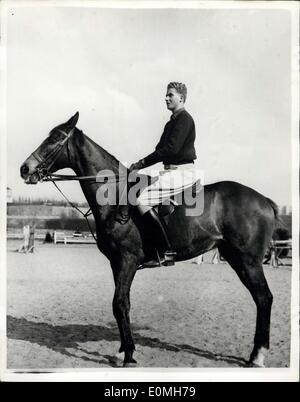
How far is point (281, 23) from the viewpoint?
7285 millimetres

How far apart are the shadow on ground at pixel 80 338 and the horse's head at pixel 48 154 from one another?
2.63 meters

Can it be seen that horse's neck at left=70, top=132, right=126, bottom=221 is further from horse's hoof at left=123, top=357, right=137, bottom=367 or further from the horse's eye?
horse's hoof at left=123, top=357, right=137, bottom=367

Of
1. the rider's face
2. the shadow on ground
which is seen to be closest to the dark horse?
the shadow on ground

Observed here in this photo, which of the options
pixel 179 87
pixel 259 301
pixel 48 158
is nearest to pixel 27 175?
pixel 48 158

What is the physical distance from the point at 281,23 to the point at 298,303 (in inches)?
171

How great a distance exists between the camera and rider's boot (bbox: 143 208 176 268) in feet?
21.0

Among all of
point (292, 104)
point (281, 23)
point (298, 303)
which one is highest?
point (281, 23)

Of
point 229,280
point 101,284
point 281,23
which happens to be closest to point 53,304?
point 101,284

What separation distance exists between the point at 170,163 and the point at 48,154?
174 cm

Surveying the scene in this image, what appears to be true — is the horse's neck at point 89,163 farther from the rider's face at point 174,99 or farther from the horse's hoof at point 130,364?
the horse's hoof at point 130,364

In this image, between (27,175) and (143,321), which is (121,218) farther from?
(143,321)

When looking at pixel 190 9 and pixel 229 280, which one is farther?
pixel 229 280

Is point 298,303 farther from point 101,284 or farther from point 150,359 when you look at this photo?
point 101,284
